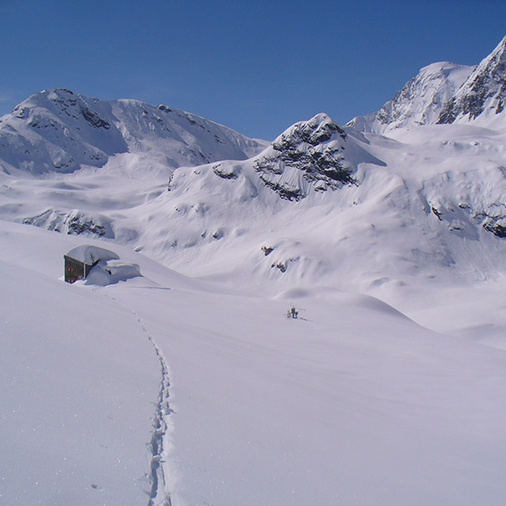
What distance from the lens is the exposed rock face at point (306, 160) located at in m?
73.5

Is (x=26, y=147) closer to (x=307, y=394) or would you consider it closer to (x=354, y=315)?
(x=354, y=315)

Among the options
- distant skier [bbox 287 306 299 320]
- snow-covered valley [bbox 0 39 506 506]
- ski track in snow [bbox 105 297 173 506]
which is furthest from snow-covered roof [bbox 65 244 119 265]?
ski track in snow [bbox 105 297 173 506]

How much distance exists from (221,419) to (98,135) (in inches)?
5939

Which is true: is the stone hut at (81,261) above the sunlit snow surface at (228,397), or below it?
above

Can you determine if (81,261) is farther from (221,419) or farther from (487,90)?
(487,90)

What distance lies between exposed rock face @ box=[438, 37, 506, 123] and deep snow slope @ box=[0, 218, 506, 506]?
365 feet

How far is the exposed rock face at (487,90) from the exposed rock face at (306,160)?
164ft

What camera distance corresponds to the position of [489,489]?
5125 millimetres

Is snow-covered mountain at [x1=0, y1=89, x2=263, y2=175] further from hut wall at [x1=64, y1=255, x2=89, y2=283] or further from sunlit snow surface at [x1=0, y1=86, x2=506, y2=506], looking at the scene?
hut wall at [x1=64, y1=255, x2=89, y2=283]

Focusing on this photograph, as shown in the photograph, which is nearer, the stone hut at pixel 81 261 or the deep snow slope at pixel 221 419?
the deep snow slope at pixel 221 419

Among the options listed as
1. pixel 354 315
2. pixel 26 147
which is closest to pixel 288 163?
pixel 354 315

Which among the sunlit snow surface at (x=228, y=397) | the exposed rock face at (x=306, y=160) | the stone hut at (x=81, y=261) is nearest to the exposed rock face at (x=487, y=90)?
the exposed rock face at (x=306, y=160)

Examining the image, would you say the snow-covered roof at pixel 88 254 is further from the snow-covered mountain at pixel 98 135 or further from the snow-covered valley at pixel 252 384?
the snow-covered mountain at pixel 98 135

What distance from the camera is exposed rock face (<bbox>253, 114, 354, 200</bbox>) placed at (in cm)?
7350
